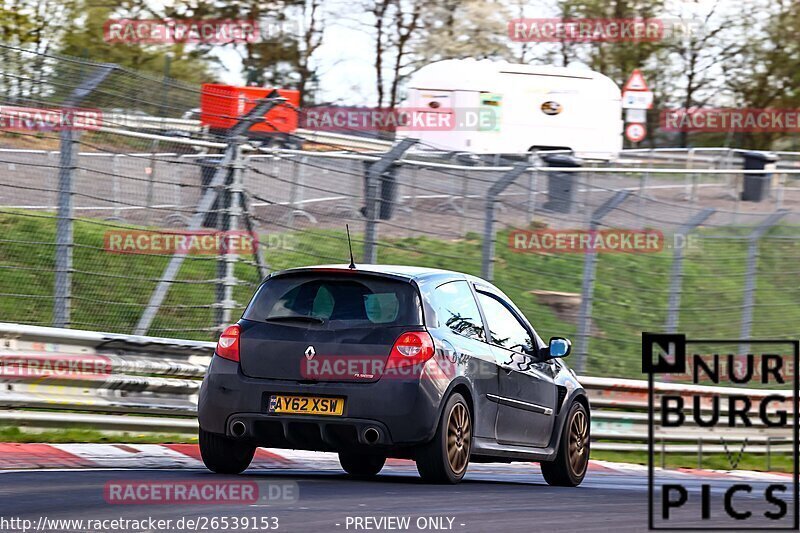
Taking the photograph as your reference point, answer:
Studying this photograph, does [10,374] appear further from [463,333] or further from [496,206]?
[496,206]

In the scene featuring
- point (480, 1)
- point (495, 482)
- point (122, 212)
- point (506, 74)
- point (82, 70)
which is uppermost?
point (480, 1)

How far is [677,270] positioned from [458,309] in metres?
7.39

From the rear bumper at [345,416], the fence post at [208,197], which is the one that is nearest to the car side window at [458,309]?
the rear bumper at [345,416]

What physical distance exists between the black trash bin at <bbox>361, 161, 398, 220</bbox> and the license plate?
5.74 metres

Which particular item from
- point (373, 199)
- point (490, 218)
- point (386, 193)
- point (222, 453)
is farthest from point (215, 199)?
point (222, 453)

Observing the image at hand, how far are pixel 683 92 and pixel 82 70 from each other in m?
35.7

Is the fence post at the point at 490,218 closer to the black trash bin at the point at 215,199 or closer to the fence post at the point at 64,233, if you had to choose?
the black trash bin at the point at 215,199

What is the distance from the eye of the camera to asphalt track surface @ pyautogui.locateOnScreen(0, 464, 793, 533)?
22.0 ft

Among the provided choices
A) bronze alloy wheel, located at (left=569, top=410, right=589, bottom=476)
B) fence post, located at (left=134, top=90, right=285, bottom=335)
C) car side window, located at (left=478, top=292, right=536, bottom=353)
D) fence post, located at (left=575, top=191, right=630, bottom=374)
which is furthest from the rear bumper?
fence post, located at (left=575, top=191, right=630, bottom=374)

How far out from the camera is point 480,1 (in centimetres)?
4244

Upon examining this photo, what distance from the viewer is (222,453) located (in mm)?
8875

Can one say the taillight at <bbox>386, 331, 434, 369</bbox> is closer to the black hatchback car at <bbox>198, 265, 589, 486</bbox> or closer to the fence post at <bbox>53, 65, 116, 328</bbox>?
the black hatchback car at <bbox>198, 265, 589, 486</bbox>

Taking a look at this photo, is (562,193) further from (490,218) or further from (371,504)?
(371,504)

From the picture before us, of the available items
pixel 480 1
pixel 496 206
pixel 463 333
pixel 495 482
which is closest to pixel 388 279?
pixel 463 333
